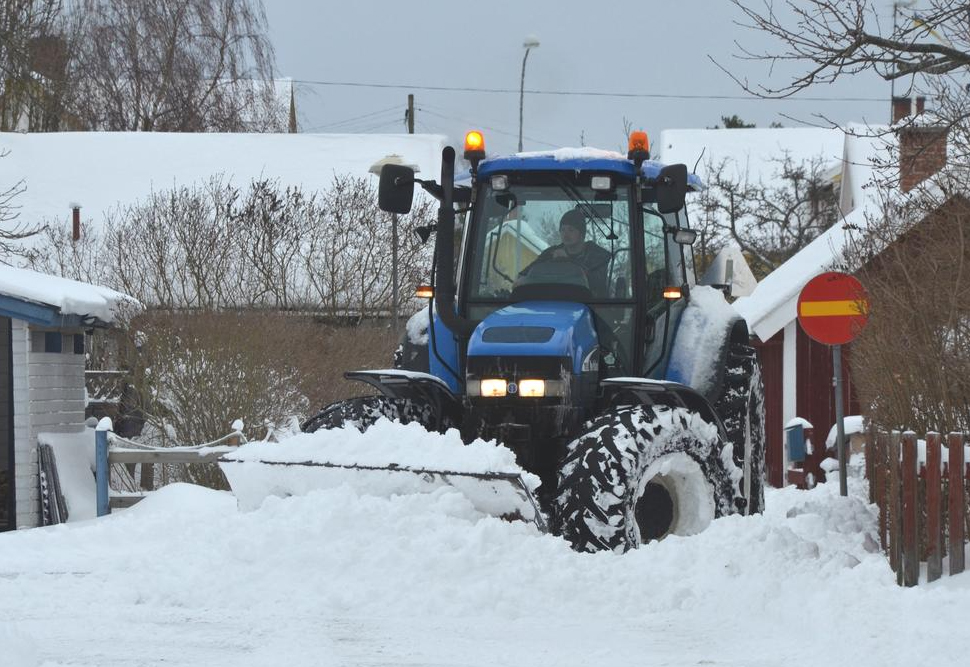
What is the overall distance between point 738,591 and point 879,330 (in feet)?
15.1

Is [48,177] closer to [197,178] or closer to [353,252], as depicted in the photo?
[197,178]

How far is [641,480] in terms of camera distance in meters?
7.81

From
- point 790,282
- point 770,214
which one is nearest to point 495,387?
point 790,282

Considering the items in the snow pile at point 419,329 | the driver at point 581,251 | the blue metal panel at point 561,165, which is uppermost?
the blue metal panel at point 561,165

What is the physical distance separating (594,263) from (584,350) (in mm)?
723

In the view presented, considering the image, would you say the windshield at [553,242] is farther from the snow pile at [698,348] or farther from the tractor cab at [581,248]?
the snow pile at [698,348]

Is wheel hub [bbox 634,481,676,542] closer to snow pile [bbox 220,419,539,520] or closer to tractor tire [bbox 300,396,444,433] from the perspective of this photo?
snow pile [bbox 220,419,539,520]

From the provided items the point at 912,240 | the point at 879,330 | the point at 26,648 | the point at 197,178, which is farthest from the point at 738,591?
the point at 197,178

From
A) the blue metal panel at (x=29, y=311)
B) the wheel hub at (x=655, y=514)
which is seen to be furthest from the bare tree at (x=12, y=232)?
the wheel hub at (x=655, y=514)

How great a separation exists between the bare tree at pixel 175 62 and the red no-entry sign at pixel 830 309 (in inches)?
1095

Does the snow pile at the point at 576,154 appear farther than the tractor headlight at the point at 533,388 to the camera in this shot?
Yes

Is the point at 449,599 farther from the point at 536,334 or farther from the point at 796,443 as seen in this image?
the point at 796,443

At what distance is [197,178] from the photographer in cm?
3191

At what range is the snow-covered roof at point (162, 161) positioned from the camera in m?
31.8
